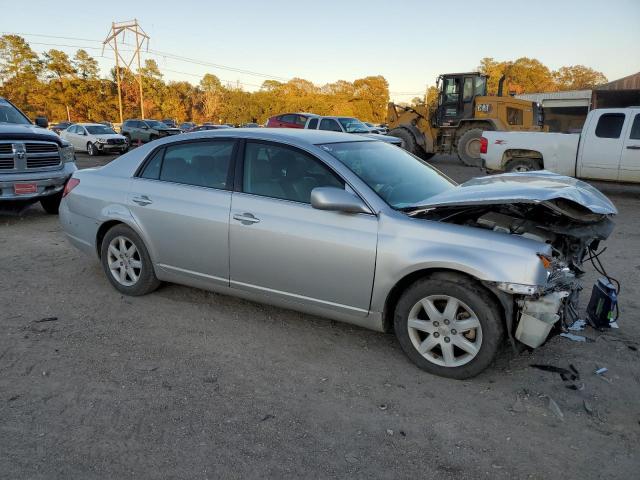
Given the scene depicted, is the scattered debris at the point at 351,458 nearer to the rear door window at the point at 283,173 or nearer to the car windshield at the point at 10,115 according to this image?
the rear door window at the point at 283,173

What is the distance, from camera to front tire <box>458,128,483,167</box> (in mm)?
17188

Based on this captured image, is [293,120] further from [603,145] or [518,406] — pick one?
[518,406]

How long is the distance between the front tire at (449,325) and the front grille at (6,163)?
23.2ft

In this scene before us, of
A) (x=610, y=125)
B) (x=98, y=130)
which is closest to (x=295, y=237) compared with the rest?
(x=610, y=125)

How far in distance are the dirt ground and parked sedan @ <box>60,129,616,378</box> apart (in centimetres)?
33

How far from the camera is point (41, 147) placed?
813 centimetres

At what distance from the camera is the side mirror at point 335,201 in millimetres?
3359

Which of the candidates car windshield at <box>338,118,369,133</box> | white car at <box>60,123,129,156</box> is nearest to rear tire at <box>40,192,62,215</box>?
car windshield at <box>338,118,369,133</box>

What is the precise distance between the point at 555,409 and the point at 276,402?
1.72 meters

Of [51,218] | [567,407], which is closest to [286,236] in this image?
[567,407]

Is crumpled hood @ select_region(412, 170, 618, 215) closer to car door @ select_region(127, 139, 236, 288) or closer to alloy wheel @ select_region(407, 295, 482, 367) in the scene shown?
alloy wheel @ select_region(407, 295, 482, 367)

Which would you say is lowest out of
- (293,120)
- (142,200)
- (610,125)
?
(142,200)

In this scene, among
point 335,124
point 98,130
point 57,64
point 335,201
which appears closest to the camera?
point 335,201

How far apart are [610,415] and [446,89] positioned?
1691 centimetres
